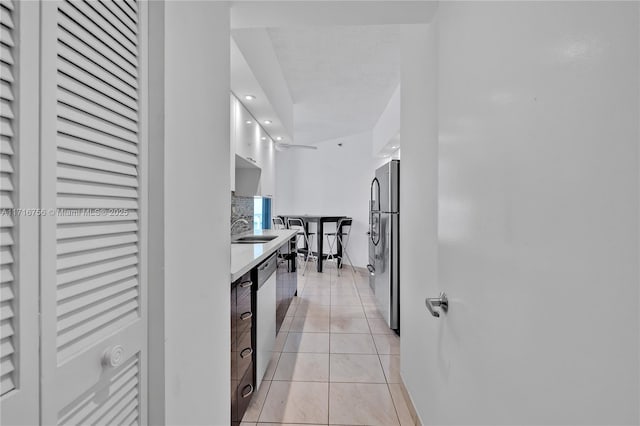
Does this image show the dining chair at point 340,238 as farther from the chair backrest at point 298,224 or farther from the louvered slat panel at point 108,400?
the louvered slat panel at point 108,400

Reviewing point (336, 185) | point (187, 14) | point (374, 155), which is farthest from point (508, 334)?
point (336, 185)

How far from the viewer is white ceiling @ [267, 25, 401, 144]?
2895 mm

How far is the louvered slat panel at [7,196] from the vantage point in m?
0.50

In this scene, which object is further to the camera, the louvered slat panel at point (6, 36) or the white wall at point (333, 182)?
the white wall at point (333, 182)

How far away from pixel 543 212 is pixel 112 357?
987 millimetres

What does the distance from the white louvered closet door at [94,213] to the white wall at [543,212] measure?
927mm

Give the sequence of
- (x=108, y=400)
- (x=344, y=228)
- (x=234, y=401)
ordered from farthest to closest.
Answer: (x=344, y=228), (x=234, y=401), (x=108, y=400)

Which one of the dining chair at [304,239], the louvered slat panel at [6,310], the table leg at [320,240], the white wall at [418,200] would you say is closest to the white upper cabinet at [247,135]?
the white wall at [418,200]

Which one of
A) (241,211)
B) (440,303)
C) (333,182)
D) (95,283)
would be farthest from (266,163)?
(95,283)

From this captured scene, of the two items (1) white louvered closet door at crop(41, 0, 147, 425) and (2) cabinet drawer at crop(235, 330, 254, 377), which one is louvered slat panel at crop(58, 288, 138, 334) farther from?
(2) cabinet drawer at crop(235, 330, 254, 377)

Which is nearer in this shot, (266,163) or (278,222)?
(266,163)

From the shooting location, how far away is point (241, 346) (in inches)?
68.4

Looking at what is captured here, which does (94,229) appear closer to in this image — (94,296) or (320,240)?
(94,296)

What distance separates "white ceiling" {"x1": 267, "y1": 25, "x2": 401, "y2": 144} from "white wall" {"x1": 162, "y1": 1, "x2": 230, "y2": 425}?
5.51ft
